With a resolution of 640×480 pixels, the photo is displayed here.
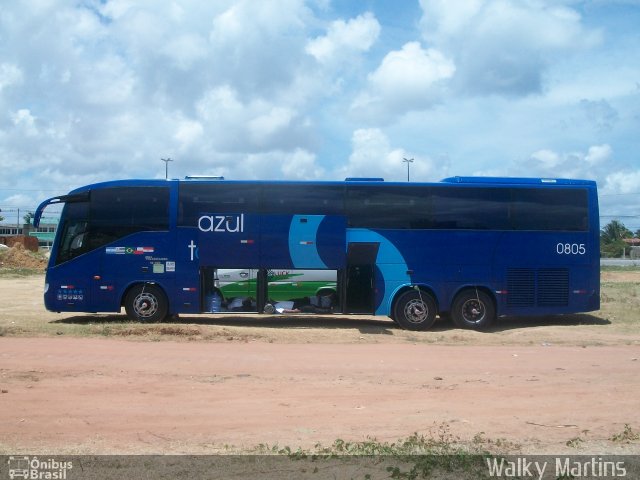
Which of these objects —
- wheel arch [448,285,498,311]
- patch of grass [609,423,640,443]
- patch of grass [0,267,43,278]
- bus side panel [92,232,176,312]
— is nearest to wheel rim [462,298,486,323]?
wheel arch [448,285,498,311]

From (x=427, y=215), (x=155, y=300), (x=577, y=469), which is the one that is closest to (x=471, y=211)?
(x=427, y=215)

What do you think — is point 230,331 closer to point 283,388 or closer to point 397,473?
point 283,388

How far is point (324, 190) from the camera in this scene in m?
16.0

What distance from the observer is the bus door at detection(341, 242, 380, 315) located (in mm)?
15984

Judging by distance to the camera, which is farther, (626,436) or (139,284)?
(139,284)

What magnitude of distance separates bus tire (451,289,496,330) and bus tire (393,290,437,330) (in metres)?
0.70

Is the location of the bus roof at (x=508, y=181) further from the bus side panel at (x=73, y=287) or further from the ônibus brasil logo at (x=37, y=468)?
the ônibus brasil logo at (x=37, y=468)

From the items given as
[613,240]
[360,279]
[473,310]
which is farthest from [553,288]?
[613,240]

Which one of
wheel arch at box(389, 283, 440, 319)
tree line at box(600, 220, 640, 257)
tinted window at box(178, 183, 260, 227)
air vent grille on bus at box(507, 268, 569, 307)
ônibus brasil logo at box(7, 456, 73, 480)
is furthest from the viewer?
tree line at box(600, 220, 640, 257)

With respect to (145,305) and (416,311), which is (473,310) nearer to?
(416,311)

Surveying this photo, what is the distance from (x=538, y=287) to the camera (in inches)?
649

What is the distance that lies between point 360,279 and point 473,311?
291 cm

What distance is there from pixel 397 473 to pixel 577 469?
156cm

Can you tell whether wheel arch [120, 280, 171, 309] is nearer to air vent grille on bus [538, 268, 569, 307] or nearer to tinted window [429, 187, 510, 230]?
tinted window [429, 187, 510, 230]
